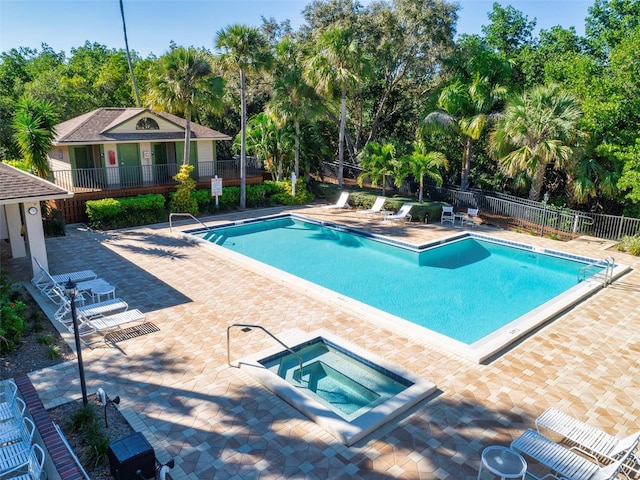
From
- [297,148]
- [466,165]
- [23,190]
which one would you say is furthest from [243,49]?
[466,165]

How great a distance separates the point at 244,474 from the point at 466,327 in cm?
697

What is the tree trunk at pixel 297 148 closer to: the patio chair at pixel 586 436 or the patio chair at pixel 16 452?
the patio chair at pixel 586 436

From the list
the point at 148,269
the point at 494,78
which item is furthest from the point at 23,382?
the point at 494,78

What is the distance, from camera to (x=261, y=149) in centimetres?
2536

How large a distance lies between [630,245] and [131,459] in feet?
58.8

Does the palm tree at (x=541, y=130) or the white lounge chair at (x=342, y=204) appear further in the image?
the white lounge chair at (x=342, y=204)

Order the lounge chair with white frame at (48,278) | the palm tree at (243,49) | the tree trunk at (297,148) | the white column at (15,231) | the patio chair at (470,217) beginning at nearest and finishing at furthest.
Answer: the lounge chair with white frame at (48,278)
the white column at (15,231)
the palm tree at (243,49)
the patio chair at (470,217)
the tree trunk at (297,148)

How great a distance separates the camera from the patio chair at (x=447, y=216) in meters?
21.3

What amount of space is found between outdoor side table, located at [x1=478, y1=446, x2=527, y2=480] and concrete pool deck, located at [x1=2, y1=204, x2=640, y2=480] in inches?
19.2

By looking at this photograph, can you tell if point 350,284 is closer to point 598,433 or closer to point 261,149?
point 598,433

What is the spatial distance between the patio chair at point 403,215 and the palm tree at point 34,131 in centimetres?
1392

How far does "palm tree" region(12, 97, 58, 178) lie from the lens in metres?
16.3

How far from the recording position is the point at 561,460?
5.73 metres

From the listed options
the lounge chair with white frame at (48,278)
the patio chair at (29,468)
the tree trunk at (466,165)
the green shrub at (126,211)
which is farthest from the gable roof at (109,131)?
the patio chair at (29,468)
